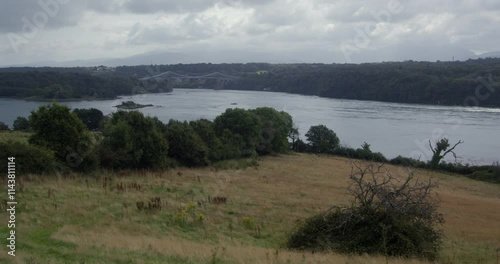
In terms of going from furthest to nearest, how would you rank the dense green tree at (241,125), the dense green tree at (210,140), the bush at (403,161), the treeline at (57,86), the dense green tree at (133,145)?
the treeline at (57,86)
the bush at (403,161)
the dense green tree at (241,125)
the dense green tree at (210,140)
the dense green tree at (133,145)

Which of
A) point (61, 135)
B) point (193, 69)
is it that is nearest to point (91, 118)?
point (61, 135)

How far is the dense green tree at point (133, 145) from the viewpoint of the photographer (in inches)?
1086

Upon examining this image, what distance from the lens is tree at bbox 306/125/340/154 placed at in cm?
6353

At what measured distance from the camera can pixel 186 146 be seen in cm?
3569

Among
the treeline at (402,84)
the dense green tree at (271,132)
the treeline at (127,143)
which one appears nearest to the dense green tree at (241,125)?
the treeline at (127,143)

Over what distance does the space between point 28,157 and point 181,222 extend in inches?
393

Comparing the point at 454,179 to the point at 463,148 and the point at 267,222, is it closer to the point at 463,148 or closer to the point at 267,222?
the point at 463,148

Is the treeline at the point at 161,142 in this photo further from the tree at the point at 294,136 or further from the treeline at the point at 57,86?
the treeline at the point at 57,86

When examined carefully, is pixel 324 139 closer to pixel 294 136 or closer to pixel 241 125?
pixel 294 136

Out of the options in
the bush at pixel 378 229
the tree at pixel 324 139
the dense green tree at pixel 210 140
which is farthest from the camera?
the tree at pixel 324 139

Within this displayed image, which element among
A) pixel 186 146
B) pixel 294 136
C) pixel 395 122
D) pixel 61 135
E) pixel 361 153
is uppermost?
pixel 61 135

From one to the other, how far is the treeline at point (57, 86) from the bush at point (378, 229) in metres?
86.6

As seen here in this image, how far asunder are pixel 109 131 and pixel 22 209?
15.6m

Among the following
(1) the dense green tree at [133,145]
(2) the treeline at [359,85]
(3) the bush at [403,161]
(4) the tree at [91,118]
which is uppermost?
(2) the treeline at [359,85]
